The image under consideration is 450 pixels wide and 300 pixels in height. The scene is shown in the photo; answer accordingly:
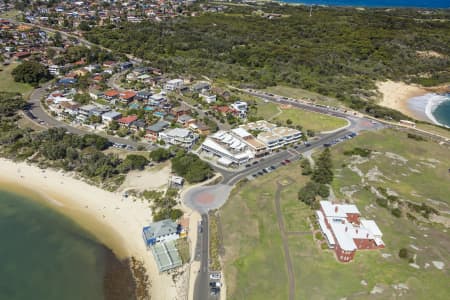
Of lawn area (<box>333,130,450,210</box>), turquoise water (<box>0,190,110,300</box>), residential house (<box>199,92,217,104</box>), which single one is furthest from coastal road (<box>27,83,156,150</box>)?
lawn area (<box>333,130,450,210</box>)

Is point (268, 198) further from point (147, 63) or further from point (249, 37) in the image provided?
point (249, 37)

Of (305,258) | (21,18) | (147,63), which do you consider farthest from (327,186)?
(21,18)

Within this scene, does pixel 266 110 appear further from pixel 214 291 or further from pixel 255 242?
pixel 214 291

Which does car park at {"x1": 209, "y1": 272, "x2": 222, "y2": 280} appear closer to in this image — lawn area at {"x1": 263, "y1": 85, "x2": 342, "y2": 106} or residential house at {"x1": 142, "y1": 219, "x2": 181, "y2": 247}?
residential house at {"x1": 142, "y1": 219, "x2": 181, "y2": 247}

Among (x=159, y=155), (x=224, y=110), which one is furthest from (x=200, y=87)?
(x=159, y=155)

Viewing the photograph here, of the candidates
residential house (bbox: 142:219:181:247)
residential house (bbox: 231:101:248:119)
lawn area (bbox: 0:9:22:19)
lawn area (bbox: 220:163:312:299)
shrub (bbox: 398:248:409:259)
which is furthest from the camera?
lawn area (bbox: 0:9:22:19)

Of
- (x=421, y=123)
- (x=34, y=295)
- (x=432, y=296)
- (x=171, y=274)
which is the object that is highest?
(x=421, y=123)
